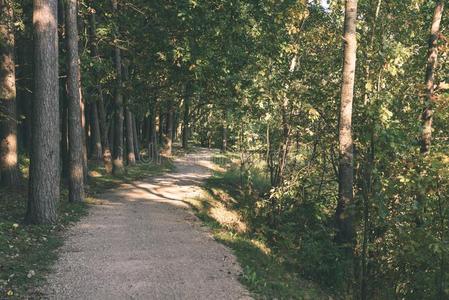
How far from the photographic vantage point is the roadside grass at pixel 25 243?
7984 mm

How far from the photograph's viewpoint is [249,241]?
512 inches

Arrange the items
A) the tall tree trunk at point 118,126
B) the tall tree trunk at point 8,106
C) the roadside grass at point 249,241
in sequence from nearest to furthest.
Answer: the roadside grass at point 249,241 → the tall tree trunk at point 8,106 → the tall tree trunk at point 118,126

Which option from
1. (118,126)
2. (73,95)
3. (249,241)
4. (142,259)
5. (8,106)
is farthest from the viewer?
(118,126)

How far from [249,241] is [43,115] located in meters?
6.59

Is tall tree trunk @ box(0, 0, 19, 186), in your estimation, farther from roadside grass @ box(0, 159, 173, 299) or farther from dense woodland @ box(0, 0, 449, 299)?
roadside grass @ box(0, 159, 173, 299)


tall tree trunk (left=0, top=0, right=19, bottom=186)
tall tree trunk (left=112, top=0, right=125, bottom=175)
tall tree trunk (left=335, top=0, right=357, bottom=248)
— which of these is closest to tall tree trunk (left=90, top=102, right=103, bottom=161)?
tall tree trunk (left=112, top=0, right=125, bottom=175)

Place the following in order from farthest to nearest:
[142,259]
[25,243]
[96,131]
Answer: [96,131]
[25,243]
[142,259]

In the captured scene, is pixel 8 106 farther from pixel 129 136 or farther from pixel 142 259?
pixel 129 136

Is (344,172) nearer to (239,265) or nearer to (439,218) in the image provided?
(439,218)

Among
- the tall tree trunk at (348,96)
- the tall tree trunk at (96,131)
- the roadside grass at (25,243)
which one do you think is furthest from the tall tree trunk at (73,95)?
the tall tree trunk at (348,96)

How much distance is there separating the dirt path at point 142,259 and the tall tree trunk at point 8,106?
347cm

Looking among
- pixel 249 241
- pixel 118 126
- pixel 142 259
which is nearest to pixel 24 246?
pixel 142 259

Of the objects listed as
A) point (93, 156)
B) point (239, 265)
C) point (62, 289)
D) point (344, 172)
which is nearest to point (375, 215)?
point (344, 172)

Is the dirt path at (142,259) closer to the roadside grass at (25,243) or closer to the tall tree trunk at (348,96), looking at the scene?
the roadside grass at (25,243)
